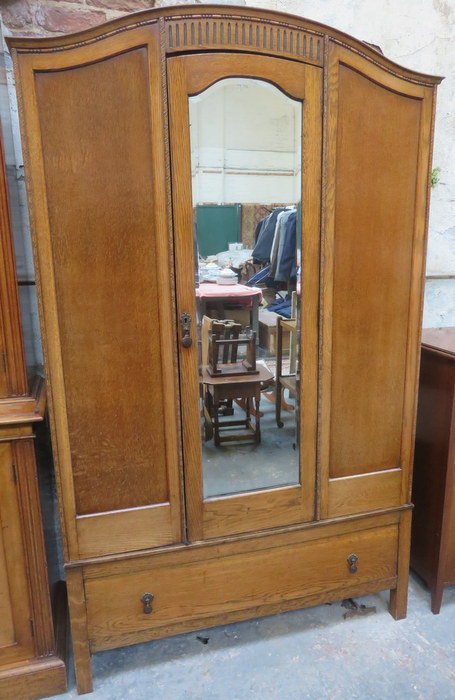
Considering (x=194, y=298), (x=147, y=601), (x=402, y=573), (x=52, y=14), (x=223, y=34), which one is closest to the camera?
(x=223, y=34)

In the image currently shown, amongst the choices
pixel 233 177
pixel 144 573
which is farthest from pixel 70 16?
pixel 144 573

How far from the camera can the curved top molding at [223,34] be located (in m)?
1.18

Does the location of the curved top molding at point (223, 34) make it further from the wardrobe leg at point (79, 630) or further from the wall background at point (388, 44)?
the wardrobe leg at point (79, 630)

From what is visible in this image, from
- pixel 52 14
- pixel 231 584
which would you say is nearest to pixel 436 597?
pixel 231 584

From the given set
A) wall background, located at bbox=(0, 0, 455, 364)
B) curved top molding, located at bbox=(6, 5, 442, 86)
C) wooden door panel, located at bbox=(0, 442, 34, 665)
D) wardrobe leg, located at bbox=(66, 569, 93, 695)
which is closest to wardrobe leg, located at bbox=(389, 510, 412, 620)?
wall background, located at bbox=(0, 0, 455, 364)

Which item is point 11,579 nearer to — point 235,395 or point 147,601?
point 147,601

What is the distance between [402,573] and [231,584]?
2.14 ft

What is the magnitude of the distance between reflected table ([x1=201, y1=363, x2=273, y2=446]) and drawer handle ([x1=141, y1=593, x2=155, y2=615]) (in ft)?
1.68

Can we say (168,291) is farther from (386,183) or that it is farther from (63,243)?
(386,183)

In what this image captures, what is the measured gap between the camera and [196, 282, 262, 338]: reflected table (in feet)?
4.60

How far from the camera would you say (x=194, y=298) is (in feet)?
4.52

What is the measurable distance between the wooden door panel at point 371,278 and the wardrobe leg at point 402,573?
0.11 meters

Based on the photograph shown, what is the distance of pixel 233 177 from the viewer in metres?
1.38

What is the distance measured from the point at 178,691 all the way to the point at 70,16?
2217 mm
